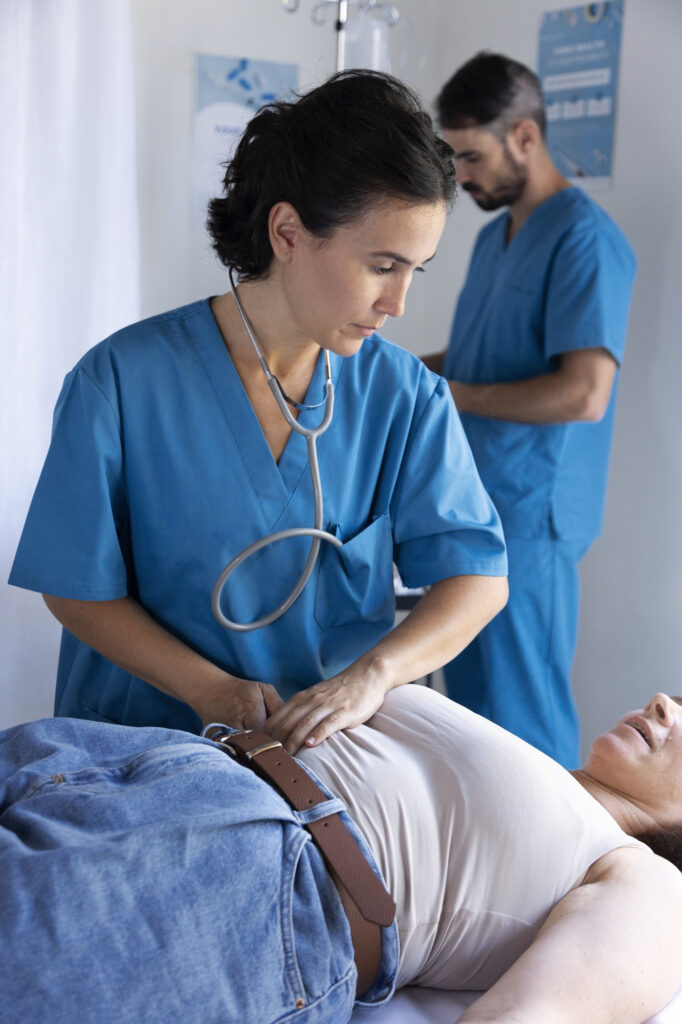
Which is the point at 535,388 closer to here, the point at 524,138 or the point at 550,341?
the point at 550,341

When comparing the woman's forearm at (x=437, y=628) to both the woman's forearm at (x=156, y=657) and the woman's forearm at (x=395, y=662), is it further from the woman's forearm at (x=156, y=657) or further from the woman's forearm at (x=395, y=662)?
the woman's forearm at (x=156, y=657)

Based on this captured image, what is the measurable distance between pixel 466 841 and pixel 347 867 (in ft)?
0.53

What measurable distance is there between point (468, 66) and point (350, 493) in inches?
48.9

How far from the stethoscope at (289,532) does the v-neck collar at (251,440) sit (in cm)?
3

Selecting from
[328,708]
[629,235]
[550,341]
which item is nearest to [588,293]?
[550,341]

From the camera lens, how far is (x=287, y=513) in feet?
4.38

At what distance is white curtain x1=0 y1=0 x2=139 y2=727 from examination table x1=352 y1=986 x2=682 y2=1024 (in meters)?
1.09

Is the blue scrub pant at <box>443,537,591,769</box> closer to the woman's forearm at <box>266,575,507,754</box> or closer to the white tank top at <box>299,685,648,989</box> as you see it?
the woman's forearm at <box>266,575,507,754</box>

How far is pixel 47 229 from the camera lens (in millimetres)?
1904

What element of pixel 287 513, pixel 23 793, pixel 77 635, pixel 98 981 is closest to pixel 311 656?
pixel 287 513

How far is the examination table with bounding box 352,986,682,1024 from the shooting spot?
107cm

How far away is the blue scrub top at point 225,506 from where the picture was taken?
1293 mm

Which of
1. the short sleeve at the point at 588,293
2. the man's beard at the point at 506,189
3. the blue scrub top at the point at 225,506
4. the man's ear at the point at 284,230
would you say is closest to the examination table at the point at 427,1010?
the blue scrub top at the point at 225,506

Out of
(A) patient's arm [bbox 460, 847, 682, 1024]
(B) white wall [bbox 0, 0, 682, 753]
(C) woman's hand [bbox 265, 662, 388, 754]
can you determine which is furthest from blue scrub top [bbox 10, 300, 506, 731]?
(B) white wall [bbox 0, 0, 682, 753]
